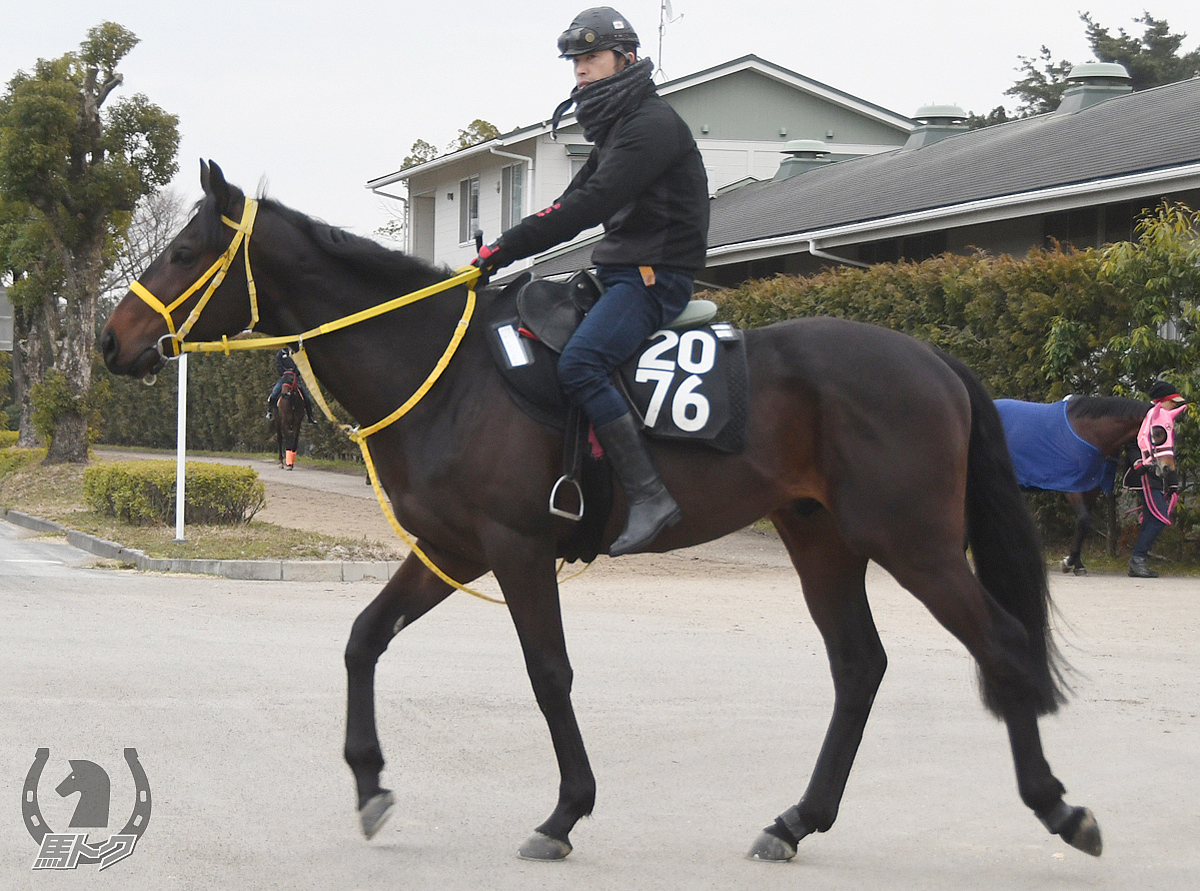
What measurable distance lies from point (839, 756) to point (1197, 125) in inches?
601

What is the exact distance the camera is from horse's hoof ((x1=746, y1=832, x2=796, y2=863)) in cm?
478

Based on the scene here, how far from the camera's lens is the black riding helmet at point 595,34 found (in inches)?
200

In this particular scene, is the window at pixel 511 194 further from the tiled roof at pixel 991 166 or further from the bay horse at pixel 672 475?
the bay horse at pixel 672 475

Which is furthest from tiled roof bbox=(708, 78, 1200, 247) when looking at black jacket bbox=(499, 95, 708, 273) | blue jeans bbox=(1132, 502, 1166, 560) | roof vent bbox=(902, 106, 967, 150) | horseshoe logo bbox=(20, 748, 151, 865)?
horseshoe logo bbox=(20, 748, 151, 865)

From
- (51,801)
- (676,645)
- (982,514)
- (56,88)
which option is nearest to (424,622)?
(676,645)

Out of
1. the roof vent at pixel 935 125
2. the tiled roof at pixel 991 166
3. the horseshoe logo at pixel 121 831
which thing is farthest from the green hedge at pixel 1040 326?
the roof vent at pixel 935 125

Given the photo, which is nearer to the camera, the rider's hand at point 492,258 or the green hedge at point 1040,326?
the rider's hand at point 492,258

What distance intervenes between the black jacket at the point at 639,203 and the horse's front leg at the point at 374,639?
1.26 m

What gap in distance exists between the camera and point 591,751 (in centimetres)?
618

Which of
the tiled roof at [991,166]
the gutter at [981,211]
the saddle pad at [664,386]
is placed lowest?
the saddle pad at [664,386]

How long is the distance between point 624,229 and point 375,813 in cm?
236

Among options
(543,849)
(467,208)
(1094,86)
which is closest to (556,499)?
(543,849)

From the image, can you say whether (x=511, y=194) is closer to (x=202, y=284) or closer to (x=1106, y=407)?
(x=1106, y=407)

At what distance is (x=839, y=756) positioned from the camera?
16.8 feet
